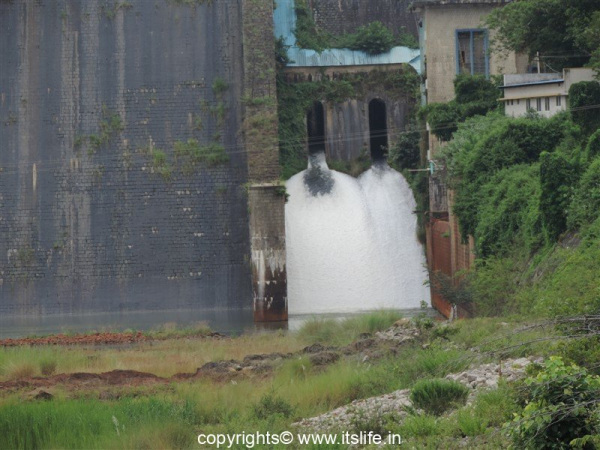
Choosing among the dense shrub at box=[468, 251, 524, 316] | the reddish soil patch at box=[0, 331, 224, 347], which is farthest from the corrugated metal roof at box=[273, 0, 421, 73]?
the dense shrub at box=[468, 251, 524, 316]

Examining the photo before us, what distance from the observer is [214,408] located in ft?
45.0

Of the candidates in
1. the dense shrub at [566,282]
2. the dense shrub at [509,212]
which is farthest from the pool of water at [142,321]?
the dense shrub at [566,282]

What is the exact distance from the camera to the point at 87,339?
25.6 meters

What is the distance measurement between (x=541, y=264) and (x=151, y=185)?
17.7 meters

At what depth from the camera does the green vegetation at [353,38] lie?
3912 centimetres

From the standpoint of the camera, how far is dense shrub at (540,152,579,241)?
19125 mm

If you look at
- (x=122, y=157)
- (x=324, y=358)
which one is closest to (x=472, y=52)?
(x=122, y=157)

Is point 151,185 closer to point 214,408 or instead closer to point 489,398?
point 214,408

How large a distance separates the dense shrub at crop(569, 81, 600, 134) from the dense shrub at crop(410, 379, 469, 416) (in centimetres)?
1363

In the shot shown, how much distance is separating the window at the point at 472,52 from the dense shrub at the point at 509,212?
9.87 metres

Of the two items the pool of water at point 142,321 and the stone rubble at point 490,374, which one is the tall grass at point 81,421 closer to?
the stone rubble at point 490,374

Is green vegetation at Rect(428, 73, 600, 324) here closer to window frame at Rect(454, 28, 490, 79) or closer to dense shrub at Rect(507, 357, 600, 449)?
dense shrub at Rect(507, 357, 600, 449)

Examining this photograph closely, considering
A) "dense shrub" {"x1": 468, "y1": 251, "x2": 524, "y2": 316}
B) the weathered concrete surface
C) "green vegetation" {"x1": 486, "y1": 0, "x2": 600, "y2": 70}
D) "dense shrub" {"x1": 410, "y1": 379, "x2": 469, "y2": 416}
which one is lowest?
"dense shrub" {"x1": 410, "y1": 379, "x2": 469, "y2": 416}

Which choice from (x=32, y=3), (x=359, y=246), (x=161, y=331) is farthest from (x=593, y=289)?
(x=32, y=3)
